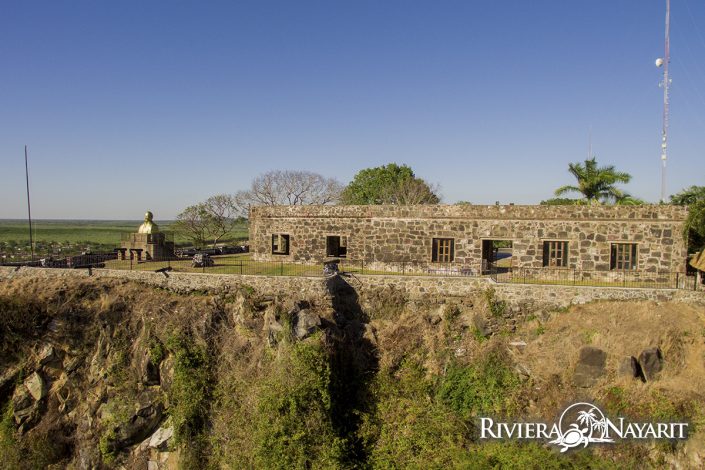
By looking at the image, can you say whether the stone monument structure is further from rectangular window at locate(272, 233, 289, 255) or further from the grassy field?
rectangular window at locate(272, 233, 289, 255)

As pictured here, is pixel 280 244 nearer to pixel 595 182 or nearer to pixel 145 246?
pixel 145 246

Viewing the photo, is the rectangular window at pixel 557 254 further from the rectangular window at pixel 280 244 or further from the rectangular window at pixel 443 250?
the rectangular window at pixel 280 244

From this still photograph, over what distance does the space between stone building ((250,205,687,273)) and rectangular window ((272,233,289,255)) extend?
0.37 m

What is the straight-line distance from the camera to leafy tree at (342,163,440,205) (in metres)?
42.3

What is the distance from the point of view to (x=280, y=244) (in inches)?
927

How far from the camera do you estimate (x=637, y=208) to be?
1786cm

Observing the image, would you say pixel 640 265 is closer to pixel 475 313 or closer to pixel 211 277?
pixel 475 313

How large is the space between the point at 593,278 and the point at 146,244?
66.7 feet

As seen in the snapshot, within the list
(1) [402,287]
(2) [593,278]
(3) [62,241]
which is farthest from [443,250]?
(3) [62,241]

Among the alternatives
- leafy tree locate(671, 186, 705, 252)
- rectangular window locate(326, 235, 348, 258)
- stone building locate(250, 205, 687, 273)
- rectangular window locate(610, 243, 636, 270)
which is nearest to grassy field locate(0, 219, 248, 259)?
stone building locate(250, 205, 687, 273)

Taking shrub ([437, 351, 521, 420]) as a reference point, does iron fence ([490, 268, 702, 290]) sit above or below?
above

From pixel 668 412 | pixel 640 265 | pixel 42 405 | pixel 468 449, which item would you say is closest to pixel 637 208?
pixel 640 265

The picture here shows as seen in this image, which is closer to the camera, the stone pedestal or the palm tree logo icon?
the palm tree logo icon

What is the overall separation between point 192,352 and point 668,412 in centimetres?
1414
